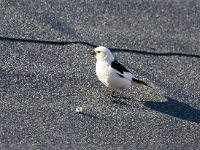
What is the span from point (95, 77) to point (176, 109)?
0.76 metres

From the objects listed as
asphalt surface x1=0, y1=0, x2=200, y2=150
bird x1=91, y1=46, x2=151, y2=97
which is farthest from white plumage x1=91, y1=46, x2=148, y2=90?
asphalt surface x1=0, y1=0, x2=200, y2=150

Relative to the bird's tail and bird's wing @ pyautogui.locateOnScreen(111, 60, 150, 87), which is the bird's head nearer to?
bird's wing @ pyautogui.locateOnScreen(111, 60, 150, 87)

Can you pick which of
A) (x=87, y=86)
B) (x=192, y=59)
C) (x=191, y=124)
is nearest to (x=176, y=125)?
(x=191, y=124)

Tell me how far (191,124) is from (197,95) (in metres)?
0.47

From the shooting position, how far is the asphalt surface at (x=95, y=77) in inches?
189

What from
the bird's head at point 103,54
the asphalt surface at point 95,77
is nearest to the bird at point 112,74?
the bird's head at point 103,54

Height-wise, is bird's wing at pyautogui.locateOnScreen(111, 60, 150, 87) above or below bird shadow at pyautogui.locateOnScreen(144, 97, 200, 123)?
above

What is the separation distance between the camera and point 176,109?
5344mm

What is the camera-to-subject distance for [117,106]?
5.22 m

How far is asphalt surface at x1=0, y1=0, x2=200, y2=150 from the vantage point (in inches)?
189

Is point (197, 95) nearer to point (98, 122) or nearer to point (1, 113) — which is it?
point (98, 122)

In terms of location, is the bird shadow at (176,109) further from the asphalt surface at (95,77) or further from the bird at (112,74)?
the bird at (112,74)

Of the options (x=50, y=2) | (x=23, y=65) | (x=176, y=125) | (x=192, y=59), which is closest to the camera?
(x=176, y=125)

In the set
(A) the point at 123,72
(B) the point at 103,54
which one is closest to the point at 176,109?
(A) the point at 123,72
